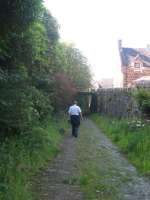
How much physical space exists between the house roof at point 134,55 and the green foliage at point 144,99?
1611 inches

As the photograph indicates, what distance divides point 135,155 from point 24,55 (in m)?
5.33

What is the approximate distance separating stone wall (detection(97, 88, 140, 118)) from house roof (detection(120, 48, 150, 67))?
21263 mm

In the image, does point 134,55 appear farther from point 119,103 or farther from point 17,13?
point 17,13

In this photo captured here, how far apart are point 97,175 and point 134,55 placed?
2124 inches

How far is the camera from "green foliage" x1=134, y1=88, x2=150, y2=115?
19156 mm

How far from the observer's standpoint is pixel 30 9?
10.4 meters

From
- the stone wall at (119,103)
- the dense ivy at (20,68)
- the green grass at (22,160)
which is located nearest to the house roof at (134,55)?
the stone wall at (119,103)

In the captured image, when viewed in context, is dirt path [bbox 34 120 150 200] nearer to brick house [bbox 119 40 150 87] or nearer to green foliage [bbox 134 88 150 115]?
green foliage [bbox 134 88 150 115]

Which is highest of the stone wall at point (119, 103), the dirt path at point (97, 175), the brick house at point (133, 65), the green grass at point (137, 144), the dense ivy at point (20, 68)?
the brick house at point (133, 65)

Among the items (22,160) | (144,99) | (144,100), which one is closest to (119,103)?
(144,99)

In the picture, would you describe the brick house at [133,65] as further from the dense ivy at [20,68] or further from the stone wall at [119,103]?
the dense ivy at [20,68]

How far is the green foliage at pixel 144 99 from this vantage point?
754 inches

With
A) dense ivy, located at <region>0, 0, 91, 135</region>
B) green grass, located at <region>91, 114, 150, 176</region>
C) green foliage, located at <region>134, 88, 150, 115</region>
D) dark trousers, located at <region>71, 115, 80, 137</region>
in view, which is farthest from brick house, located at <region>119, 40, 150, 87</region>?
green grass, located at <region>91, 114, 150, 176</region>

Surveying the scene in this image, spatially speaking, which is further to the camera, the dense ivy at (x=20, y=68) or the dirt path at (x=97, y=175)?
the dense ivy at (x=20, y=68)
